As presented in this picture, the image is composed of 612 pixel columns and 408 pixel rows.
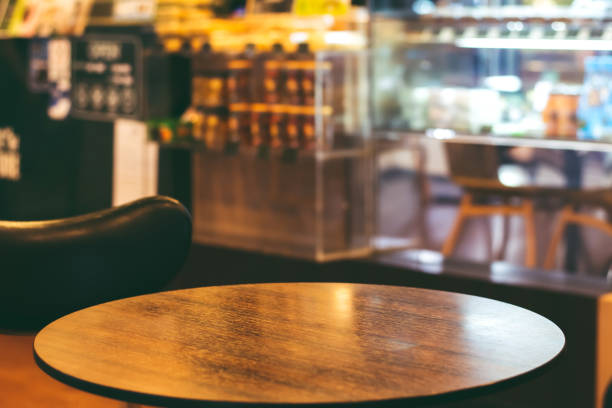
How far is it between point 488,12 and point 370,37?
2.38 ft

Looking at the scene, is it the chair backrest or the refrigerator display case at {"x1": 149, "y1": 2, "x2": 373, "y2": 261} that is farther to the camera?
the refrigerator display case at {"x1": 149, "y1": 2, "x2": 373, "y2": 261}

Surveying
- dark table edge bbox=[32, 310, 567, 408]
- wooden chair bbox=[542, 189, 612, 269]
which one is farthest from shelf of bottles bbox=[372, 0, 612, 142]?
dark table edge bbox=[32, 310, 567, 408]

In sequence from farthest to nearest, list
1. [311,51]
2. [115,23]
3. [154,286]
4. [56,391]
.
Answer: [115,23] < [311,51] < [56,391] < [154,286]

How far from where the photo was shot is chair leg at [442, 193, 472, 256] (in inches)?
194

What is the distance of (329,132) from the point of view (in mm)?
5098

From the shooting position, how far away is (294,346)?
1762mm

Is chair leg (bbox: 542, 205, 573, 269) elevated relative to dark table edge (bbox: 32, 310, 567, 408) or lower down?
lower down

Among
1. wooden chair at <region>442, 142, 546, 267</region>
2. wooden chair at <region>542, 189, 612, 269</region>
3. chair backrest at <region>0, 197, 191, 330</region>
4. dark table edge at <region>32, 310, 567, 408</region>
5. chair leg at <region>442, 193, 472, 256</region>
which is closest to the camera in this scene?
dark table edge at <region>32, 310, 567, 408</region>

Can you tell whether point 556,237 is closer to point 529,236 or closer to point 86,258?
point 529,236

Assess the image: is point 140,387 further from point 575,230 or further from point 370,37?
point 370,37

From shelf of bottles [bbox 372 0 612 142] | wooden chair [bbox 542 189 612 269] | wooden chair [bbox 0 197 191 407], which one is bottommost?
wooden chair [bbox 542 189 612 269]

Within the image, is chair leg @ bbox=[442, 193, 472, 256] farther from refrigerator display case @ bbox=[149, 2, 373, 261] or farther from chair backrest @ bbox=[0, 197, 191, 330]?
chair backrest @ bbox=[0, 197, 191, 330]

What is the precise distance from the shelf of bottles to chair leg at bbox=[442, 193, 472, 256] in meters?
0.39

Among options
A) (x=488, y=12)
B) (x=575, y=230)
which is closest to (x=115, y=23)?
(x=488, y=12)
